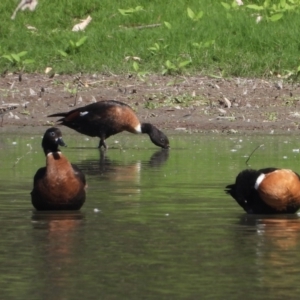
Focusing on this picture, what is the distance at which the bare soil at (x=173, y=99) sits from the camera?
615 inches

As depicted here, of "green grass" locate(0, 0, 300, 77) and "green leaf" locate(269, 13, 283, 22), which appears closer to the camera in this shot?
"green grass" locate(0, 0, 300, 77)

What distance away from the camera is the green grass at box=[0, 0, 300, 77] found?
58.3 feet

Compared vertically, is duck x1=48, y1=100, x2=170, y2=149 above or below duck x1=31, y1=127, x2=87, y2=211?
above

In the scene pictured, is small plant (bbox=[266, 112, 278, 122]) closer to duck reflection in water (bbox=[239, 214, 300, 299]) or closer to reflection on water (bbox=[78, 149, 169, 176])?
reflection on water (bbox=[78, 149, 169, 176])

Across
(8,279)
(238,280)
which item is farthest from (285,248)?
(8,279)

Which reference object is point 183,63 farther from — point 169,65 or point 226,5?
point 226,5

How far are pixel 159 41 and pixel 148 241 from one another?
11.7 metres

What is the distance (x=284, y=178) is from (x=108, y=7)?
12.7 m

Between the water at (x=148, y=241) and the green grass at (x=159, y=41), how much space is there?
Answer: 623cm

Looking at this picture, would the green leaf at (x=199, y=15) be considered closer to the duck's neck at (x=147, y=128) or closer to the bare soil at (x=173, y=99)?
the bare soil at (x=173, y=99)

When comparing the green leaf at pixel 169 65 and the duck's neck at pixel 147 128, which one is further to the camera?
the green leaf at pixel 169 65

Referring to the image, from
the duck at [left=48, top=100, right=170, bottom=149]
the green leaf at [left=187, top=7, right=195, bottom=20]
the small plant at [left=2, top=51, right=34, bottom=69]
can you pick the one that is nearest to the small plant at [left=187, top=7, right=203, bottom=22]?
the green leaf at [left=187, top=7, right=195, bottom=20]

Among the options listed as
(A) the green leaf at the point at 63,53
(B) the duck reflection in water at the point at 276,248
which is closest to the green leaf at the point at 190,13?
(A) the green leaf at the point at 63,53

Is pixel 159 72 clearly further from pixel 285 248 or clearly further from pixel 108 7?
pixel 285 248
